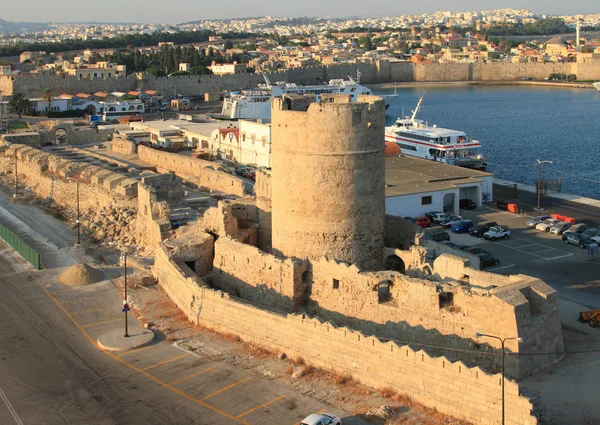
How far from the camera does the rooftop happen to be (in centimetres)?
3478

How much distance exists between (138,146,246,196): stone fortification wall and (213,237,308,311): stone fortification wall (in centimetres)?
1332

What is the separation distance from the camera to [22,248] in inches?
1028

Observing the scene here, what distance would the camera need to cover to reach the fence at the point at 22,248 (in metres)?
24.7

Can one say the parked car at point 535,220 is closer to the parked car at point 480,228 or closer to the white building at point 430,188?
the parked car at point 480,228

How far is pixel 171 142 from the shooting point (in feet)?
178

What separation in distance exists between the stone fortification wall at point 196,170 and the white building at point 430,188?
6.35 metres

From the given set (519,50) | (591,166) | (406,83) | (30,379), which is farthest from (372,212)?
(519,50)

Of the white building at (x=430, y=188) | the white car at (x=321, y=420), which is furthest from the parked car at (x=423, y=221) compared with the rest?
the white car at (x=321, y=420)

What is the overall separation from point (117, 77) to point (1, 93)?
55.2 feet

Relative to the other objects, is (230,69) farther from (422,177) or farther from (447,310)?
(447,310)

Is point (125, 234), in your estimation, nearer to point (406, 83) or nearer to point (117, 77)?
point (117, 77)

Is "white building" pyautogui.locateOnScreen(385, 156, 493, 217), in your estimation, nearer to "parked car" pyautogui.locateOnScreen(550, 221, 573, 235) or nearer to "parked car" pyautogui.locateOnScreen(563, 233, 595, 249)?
"parked car" pyautogui.locateOnScreen(550, 221, 573, 235)

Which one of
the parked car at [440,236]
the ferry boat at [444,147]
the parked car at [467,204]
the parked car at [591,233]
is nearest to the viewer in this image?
the parked car at [591,233]

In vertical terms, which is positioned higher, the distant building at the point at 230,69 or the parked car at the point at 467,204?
the distant building at the point at 230,69
